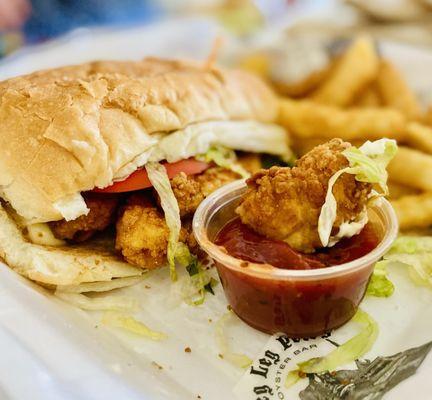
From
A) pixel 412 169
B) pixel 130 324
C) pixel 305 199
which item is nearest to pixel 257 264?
pixel 305 199

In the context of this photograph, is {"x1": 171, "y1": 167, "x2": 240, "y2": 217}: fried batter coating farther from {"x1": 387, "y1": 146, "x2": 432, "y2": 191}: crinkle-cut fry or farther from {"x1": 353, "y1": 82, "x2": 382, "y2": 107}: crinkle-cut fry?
{"x1": 353, "y1": 82, "x2": 382, "y2": 107}: crinkle-cut fry

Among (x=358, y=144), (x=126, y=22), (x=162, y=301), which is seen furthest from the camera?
(x=126, y=22)

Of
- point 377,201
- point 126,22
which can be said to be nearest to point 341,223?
point 377,201

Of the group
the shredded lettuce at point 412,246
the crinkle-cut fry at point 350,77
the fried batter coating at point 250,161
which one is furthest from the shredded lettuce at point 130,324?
the crinkle-cut fry at point 350,77

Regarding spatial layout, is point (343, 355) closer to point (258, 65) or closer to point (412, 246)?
point (412, 246)

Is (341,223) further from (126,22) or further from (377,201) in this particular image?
(126,22)

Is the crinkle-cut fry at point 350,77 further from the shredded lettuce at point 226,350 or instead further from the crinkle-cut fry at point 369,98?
the shredded lettuce at point 226,350

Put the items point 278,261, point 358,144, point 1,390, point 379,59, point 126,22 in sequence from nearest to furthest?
point 1,390 < point 278,261 < point 358,144 < point 379,59 < point 126,22
